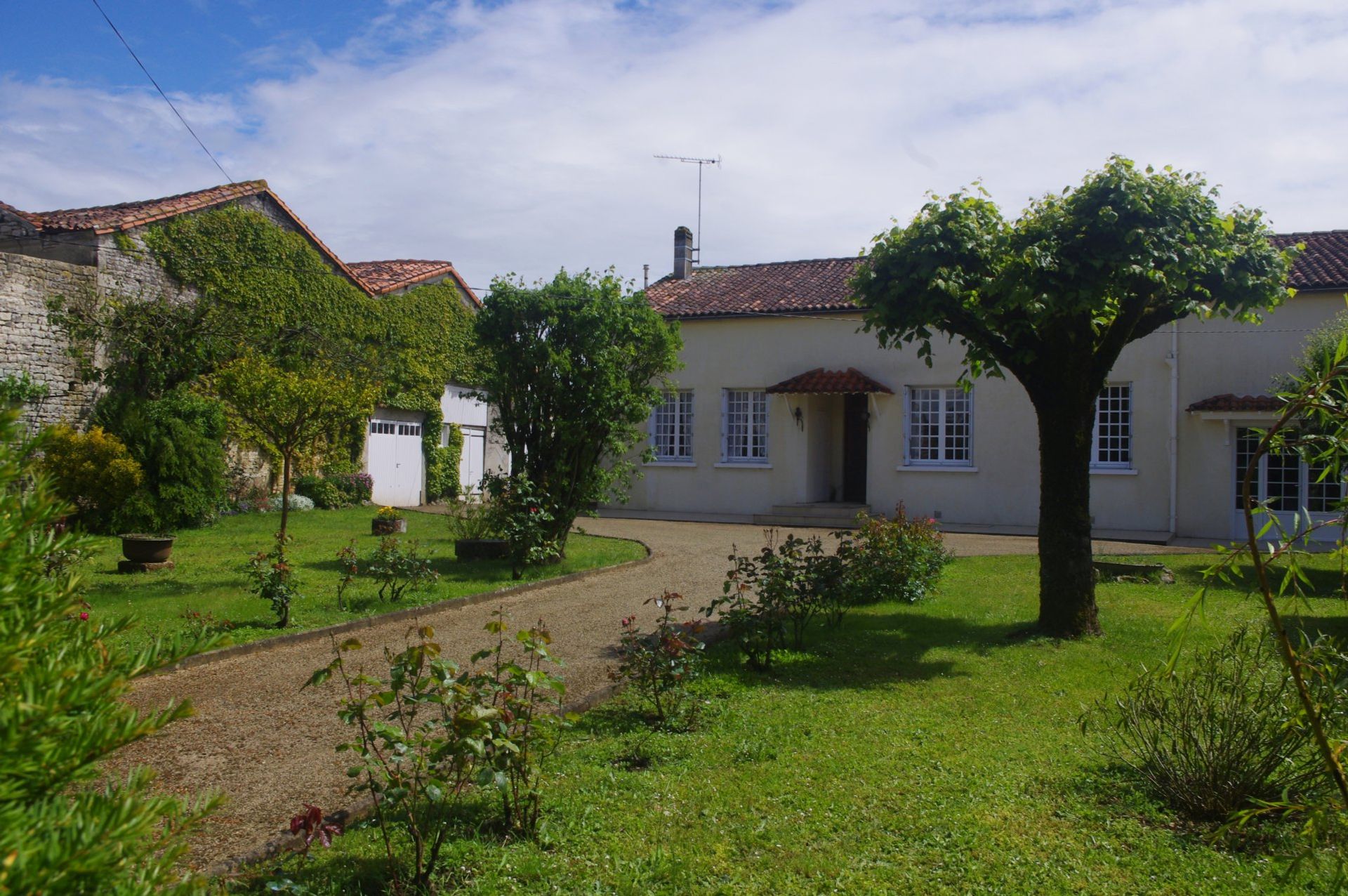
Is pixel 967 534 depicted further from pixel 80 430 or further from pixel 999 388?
pixel 80 430

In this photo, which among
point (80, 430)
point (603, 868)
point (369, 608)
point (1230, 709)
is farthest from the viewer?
point (80, 430)

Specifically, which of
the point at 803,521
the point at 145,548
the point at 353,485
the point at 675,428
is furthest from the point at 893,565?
the point at 353,485

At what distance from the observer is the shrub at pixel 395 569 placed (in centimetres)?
1078

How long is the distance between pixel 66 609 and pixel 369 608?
9.30 meters

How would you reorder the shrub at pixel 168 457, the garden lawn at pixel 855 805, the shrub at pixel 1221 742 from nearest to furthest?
the garden lawn at pixel 855 805
the shrub at pixel 1221 742
the shrub at pixel 168 457

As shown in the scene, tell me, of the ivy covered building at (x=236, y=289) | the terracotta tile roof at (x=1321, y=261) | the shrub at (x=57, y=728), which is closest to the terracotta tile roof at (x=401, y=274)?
the ivy covered building at (x=236, y=289)

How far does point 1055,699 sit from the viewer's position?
22.9ft

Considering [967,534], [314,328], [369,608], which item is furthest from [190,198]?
[967,534]

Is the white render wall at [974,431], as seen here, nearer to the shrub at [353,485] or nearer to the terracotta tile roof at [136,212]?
the shrub at [353,485]

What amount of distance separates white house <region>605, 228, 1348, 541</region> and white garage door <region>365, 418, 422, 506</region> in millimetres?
5337

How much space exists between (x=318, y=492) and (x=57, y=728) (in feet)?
70.7

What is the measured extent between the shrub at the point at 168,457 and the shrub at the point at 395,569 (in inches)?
290

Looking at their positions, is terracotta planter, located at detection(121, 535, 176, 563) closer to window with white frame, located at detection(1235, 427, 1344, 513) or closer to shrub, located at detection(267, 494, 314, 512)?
shrub, located at detection(267, 494, 314, 512)

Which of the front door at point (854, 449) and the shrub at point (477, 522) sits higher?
the front door at point (854, 449)
